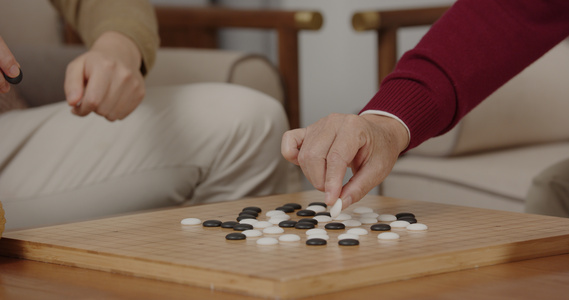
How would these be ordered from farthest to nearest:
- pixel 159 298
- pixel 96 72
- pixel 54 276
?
pixel 96 72 < pixel 54 276 < pixel 159 298

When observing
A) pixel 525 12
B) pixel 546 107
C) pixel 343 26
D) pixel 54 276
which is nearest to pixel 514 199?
pixel 546 107

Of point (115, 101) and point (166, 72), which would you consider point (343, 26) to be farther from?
point (115, 101)

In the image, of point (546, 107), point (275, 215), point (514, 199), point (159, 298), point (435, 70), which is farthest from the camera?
point (546, 107)

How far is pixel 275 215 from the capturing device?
854mm

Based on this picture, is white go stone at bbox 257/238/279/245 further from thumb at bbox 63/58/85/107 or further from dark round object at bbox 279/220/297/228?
thumb at bbox 63/58/85/107

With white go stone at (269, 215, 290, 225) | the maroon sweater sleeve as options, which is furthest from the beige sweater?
white go stone at (269, 215, 290, 225)

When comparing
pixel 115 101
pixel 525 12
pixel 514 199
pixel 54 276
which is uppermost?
pixel 525 12

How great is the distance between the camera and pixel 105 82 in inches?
45.7

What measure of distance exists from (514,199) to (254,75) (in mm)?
777

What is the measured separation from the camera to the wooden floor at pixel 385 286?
59cm

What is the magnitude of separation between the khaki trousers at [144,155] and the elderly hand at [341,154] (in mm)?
512

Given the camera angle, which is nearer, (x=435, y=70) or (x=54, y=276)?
(x=54, y=276)

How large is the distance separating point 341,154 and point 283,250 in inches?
5.9

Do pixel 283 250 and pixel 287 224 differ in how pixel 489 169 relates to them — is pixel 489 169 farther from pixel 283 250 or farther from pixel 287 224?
pixel 283 250
